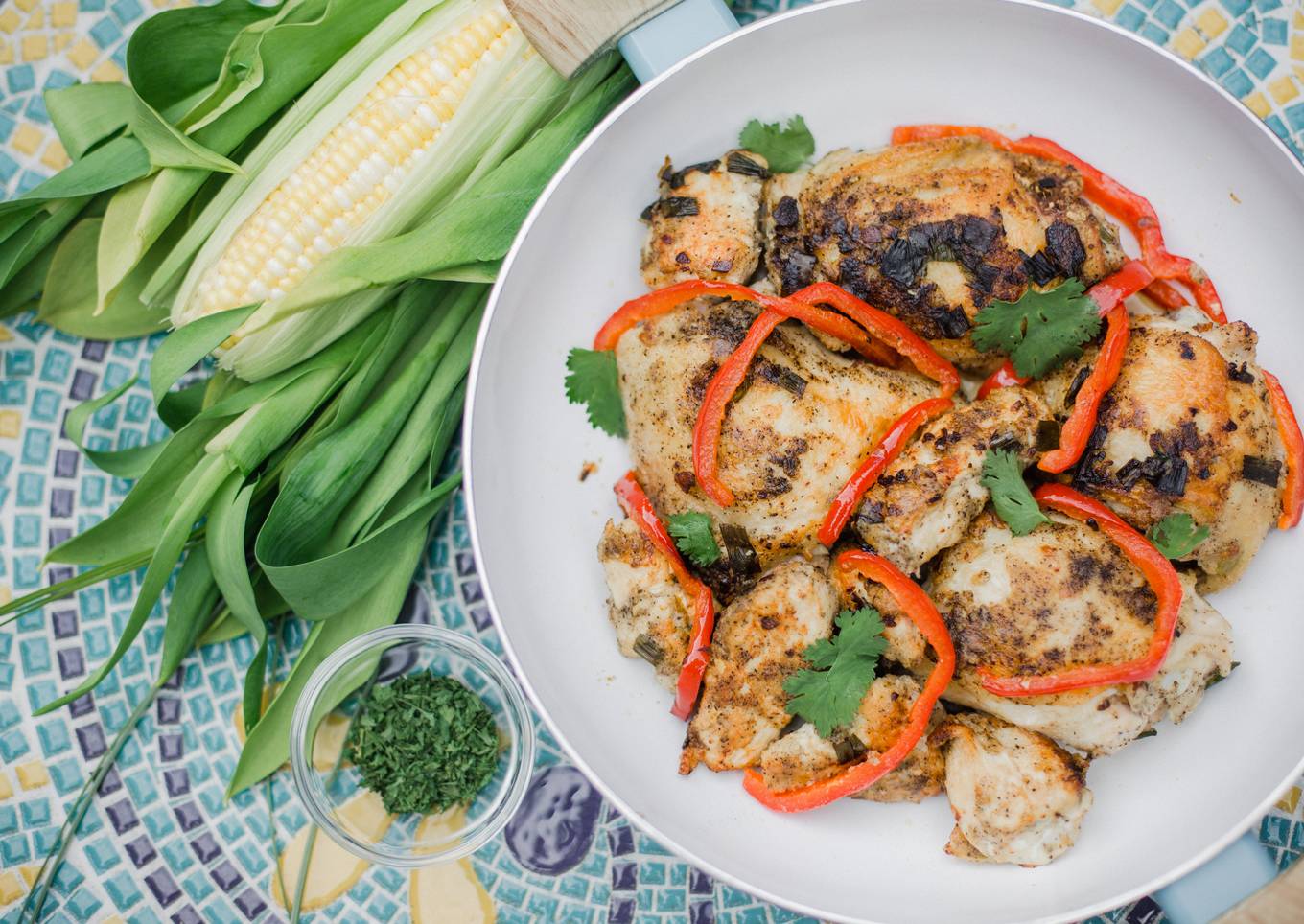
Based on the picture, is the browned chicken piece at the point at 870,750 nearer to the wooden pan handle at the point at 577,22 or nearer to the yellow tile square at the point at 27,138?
the wooden pan handle at the point at 577,22

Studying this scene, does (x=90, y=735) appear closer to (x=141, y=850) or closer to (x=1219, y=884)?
(x=141, y=850)

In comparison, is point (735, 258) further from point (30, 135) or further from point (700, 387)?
point (30, 135)

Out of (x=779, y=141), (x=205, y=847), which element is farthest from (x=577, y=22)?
(x=205, y=847)

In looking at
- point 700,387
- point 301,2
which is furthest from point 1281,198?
point 301,2

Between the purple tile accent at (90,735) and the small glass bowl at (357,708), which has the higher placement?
the small glass bowl at (357,708)

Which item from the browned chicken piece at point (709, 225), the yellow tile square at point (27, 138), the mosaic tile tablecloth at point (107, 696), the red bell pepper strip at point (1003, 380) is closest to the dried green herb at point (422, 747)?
the mosaic tile tablecloth at point (107, 696)

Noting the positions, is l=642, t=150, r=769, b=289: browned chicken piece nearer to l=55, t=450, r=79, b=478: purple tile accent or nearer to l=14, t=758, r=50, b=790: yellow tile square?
l=55, t=450, r=79, b=478: purple tile accent

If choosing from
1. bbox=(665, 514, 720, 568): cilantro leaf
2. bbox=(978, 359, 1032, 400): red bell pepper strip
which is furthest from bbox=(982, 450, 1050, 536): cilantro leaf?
bbox=(665, 514, 720, 568): cilantro leaf
